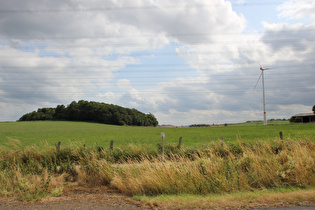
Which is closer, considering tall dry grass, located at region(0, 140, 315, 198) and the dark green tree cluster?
tall dry grass, located at region(0, 140, 315, 198)

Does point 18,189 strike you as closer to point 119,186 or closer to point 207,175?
point 119,186

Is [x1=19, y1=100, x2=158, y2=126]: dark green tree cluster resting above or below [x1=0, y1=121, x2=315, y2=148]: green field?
above

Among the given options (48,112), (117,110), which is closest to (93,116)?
(117,110)

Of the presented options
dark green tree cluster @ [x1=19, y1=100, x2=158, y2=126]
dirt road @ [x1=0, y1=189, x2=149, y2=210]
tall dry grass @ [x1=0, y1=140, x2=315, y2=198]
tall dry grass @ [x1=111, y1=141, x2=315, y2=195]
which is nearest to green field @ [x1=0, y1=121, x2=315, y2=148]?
tall dry grass @ [x1=0, y1=140, x2=315, y2=198]

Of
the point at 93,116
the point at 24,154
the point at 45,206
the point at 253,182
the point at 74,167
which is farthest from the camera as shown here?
the point at 93,116

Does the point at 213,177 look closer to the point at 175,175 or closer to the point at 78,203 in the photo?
the point at 175,175

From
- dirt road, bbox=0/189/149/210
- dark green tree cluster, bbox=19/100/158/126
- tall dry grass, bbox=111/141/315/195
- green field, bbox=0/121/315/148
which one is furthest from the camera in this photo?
dark green tree cluster, bbox=19/100/158/126

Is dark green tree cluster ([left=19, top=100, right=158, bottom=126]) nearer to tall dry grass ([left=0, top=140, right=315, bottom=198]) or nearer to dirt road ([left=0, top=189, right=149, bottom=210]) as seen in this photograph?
tall dry grass ([left=0, top=140, right=315, bottom=198])

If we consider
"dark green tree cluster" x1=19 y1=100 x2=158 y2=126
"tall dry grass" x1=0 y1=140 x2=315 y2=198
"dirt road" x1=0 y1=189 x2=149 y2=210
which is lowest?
"dirt road" x1=0 y1=189 x2=149 y2=210

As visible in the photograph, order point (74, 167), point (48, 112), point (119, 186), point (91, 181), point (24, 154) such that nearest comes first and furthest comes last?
point (119, 186)
point (91, 181)
point (74, 167)
point (24, 154)
point (48, 112)

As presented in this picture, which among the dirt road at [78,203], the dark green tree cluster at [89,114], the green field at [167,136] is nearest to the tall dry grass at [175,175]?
the dirt road at [78,203]

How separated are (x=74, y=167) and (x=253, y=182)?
7.64 m

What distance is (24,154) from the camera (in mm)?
12555

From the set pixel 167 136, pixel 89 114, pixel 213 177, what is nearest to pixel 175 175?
pixel 213 177
